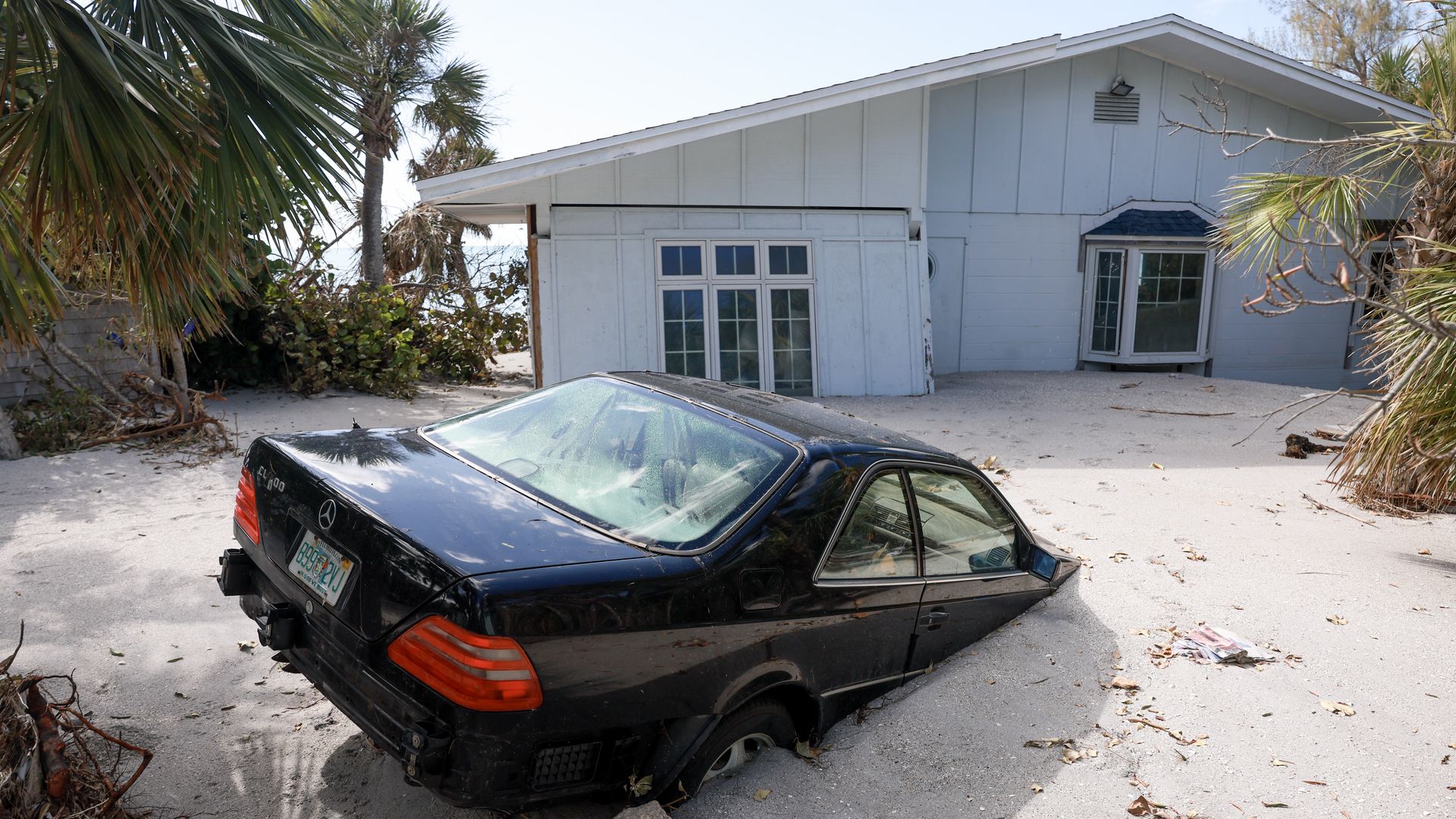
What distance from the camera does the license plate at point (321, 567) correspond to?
299 centimetres

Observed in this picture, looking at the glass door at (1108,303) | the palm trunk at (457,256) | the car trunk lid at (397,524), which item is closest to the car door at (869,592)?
the car trunk lid at (397,524)

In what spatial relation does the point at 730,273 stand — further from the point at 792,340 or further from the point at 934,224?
the point at 934,224

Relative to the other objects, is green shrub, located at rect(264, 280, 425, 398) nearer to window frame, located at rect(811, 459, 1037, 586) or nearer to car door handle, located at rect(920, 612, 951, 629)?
window frame, located at rect(811, 459, 1037, 586)

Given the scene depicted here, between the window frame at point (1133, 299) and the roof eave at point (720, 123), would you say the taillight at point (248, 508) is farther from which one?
the window frame at point (1133, 299)

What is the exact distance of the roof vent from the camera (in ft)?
47.5

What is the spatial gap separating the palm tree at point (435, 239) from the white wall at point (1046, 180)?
870 centimetres

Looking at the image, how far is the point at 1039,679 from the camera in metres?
4.17

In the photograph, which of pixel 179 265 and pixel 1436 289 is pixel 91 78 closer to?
pixel 179 265

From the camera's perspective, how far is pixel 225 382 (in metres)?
11.8

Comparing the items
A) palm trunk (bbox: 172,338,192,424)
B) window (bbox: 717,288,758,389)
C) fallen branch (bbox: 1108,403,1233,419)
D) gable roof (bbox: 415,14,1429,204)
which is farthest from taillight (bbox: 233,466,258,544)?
fallen branch (bbox: 1108,403,1233,419)

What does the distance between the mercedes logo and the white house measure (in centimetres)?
770

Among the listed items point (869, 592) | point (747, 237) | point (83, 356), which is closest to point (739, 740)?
point (869, 592)

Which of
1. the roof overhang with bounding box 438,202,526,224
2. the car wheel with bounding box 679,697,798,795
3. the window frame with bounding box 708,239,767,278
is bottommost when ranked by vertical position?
the car wheel with bounding box 679,697,798,795

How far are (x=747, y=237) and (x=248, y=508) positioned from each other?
352 inches
